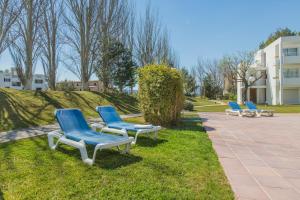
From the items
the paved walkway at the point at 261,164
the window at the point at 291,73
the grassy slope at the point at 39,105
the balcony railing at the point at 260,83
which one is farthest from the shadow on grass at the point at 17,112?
the balcony railing at the point at 260,83

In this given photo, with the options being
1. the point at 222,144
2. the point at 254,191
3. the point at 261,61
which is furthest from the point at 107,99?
the point at 261,61

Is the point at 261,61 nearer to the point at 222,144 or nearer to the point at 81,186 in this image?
the point at 222,144

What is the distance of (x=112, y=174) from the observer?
4.43 m

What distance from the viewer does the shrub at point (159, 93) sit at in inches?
406

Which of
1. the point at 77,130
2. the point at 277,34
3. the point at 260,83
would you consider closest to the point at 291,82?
the point at 260,83

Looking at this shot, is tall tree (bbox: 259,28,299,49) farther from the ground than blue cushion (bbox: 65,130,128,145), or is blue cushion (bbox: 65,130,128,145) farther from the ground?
tall tree (bbox: 259,28,299,49)

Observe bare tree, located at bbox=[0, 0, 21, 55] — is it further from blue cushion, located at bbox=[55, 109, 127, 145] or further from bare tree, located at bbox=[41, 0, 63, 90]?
blue cushion, located at bbox=[55, 109, 127, 145]

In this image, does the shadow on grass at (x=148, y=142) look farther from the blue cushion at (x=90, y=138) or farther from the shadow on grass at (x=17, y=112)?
the shadow on grass at (x=17, y=112)

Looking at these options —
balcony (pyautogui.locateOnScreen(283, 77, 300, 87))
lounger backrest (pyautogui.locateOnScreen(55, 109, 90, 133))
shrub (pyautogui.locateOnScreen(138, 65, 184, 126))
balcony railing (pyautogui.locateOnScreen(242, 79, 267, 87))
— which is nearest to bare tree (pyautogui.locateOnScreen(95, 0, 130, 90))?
shrub (pyautogui.locateOnScreen(138, 65, 184, 126))

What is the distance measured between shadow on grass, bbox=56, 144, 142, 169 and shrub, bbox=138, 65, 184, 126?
457 cm

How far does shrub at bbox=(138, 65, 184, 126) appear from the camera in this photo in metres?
10.3

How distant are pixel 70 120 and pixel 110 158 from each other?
173 cm

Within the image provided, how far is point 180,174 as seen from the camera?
4574 mm

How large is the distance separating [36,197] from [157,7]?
32.2 metres
